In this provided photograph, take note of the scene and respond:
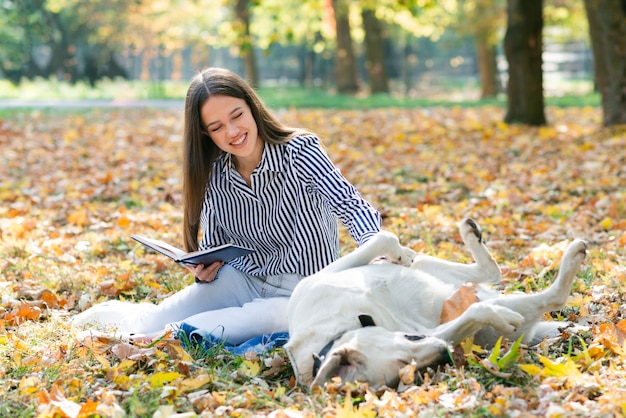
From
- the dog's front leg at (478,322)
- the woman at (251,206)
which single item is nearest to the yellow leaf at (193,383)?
the woman at (251,206)

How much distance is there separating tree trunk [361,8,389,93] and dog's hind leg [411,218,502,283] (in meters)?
20.4

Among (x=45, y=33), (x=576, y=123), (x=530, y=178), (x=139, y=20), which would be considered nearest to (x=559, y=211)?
(x=530, y=178)

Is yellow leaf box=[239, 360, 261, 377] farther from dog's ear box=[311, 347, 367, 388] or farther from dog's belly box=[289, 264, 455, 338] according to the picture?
dog's ear box=[311, 347, 367, 388]

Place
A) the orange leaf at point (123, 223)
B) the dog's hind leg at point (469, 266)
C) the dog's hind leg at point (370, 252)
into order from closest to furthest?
the dog's hind leg at point (370, 252) < the dog's hind leg at point (469, 266) < the orange leaf at point (123, 223)

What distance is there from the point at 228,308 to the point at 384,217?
Answer: 3.06m

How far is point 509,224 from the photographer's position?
645 centimetres

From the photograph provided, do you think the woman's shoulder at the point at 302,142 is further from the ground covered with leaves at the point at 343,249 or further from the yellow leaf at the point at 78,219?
the yellow leaf at the point at 78,219

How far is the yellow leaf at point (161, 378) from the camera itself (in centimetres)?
328

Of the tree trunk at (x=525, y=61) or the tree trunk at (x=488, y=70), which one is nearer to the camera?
the tree trunk at (x=525, y=61)

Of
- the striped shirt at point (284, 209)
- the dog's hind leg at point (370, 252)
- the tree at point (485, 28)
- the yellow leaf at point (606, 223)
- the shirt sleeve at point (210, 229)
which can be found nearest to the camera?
the dog's hind leg at point (370, 252)

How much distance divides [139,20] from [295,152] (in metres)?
26.0

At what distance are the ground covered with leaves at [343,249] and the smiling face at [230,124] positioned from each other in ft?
3.32

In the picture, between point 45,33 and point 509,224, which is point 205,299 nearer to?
point 509,224

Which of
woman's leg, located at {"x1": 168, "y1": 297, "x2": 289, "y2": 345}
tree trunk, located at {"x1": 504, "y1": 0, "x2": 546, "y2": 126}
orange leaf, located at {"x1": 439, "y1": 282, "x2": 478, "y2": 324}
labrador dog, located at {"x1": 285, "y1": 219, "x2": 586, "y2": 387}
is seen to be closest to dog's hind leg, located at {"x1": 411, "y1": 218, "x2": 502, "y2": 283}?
labrador dog, located at {"x1": 285, "y1": 219, "x2": 586, "y2": 387}
